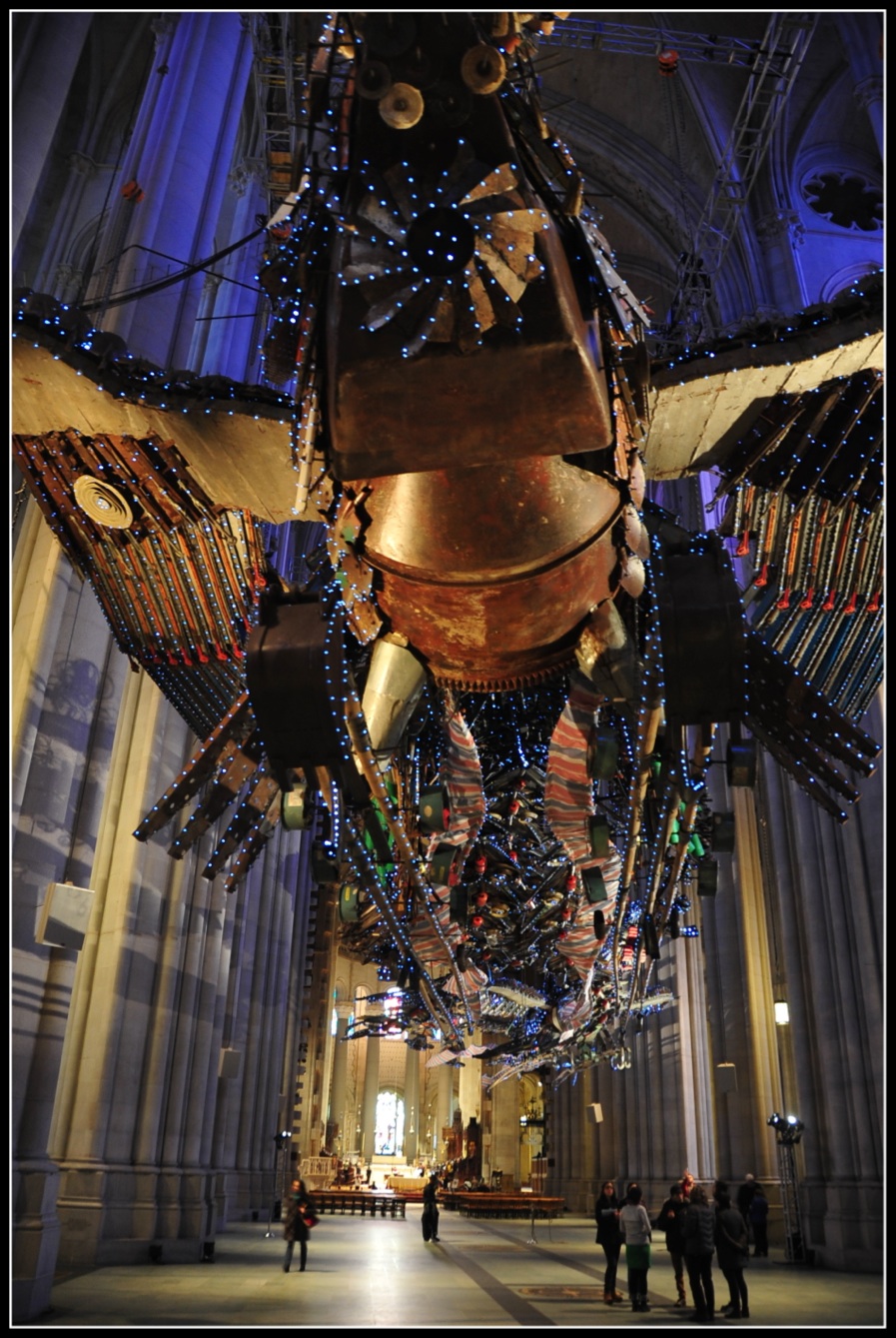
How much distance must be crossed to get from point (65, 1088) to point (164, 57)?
13.9 metres

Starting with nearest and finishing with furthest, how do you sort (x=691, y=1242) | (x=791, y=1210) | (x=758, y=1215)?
(x=691, y=1242) < (x=758, y=1215) < (x=791, y=1210)

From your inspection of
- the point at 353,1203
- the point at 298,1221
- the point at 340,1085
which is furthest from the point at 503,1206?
the point at 340,1085

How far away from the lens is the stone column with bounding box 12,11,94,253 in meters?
8.90

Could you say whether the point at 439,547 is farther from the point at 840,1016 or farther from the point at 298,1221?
the point at 840,1016

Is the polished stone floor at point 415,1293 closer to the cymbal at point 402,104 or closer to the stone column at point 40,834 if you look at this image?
the stone column at point 40,834

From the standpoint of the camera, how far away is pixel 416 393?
2.96m

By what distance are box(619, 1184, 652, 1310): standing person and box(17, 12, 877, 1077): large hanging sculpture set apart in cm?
482

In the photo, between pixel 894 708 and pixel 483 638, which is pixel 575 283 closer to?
pixel 483 638

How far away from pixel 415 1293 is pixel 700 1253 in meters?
3.03

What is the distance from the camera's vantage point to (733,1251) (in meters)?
8.87

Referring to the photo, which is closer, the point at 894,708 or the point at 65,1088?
the point at 894,708

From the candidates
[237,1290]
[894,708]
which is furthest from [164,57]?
[237,1290]

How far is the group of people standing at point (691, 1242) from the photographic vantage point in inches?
350

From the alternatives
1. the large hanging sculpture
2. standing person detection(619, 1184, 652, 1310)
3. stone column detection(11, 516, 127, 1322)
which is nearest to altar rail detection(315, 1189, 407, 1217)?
standing person detection(619, 1184, 652, 1310)
